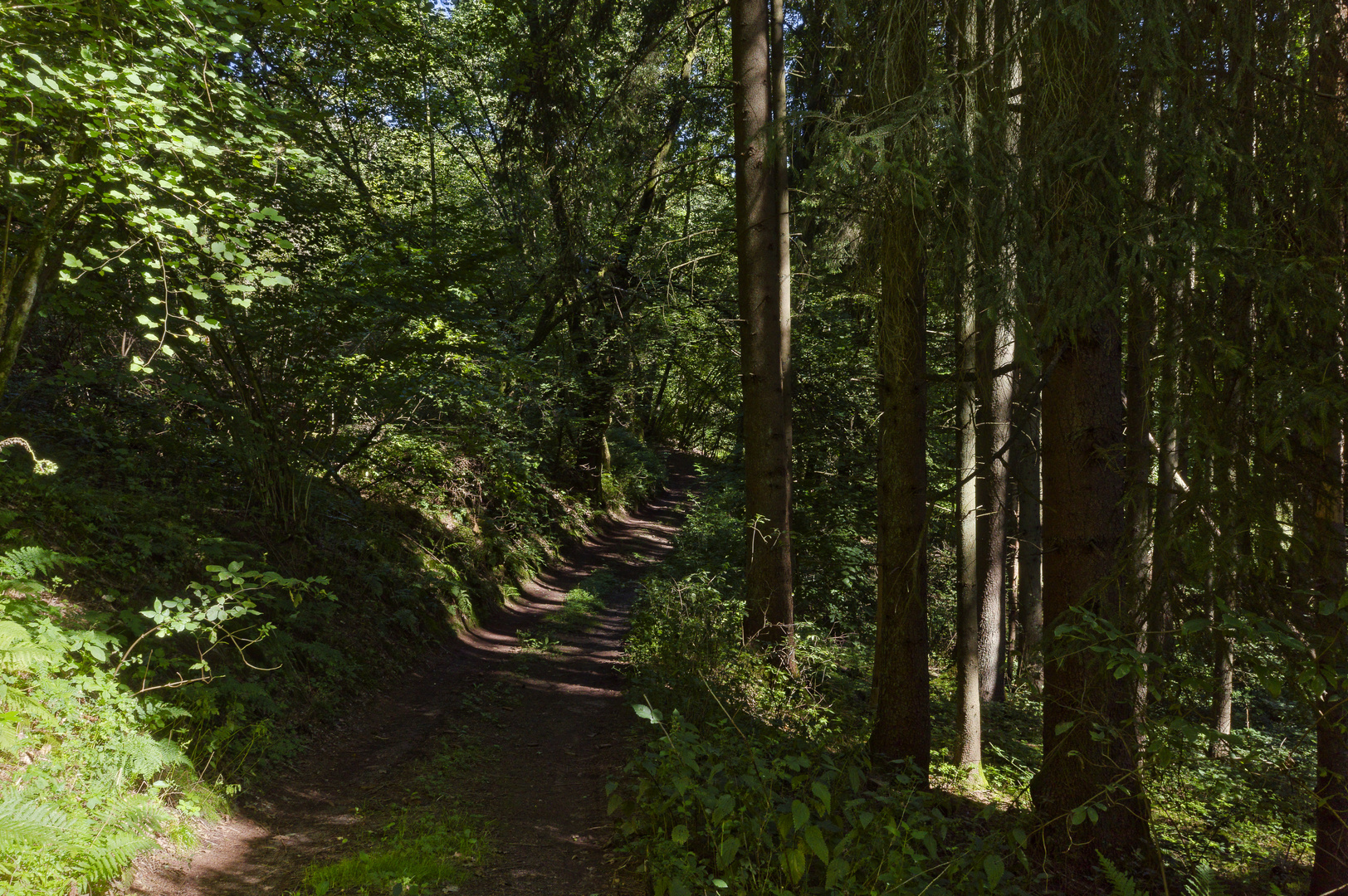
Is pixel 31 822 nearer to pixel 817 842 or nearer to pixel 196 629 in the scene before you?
pixel 196 629

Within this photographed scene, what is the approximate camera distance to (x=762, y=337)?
8.26 metres

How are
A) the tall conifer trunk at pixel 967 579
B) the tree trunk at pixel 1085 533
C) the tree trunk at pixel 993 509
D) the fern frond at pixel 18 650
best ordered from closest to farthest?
the fern frond at pixel 18 650, the tree trunk at pixel 1085 533, the tall conifer trunk at pixel 967 579, the tree trunk at pixel 993 509

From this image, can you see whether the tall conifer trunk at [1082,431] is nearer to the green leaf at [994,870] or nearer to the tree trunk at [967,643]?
the green leaf at [994,870]

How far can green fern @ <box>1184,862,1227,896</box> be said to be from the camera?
3.88 metres

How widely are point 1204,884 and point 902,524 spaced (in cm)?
306

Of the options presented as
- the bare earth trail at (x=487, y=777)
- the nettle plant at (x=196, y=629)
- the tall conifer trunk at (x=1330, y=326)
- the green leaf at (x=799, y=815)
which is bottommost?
the bare earth trail at (x=487, y=777)

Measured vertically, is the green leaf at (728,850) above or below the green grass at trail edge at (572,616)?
above

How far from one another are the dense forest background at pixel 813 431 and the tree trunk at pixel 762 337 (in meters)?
0.04

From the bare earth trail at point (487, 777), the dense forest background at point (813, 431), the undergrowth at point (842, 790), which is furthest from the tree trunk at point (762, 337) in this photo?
the bare earth trail at point (487, 777)

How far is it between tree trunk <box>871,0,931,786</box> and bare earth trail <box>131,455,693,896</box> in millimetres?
2377

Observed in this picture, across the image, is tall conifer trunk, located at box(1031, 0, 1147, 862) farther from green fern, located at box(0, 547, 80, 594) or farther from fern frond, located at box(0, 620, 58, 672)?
green fern, located at box(0, 547, 80, 594)

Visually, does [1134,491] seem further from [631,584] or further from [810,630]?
[631,584]

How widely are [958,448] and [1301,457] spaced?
13.7 ft

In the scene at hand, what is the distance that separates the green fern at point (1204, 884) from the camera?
3875 millimetres
